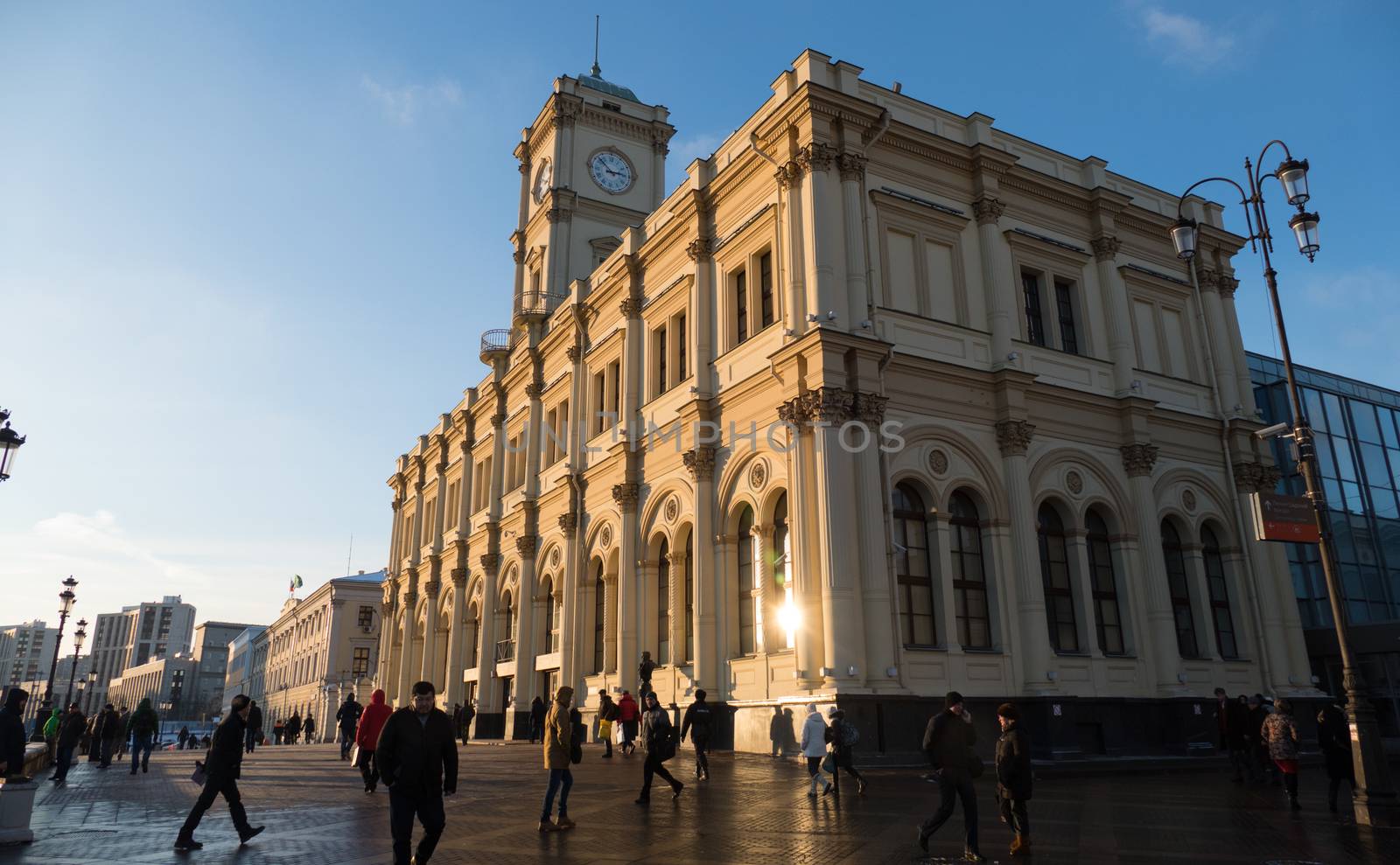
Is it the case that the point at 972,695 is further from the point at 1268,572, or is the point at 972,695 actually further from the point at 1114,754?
the point at 1268,572

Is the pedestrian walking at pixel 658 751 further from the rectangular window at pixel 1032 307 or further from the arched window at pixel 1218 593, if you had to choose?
the arched window at pixel 1218 593

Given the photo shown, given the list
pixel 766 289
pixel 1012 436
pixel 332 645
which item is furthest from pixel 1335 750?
pixel 332 645

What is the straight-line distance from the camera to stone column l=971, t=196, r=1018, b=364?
2297 cm

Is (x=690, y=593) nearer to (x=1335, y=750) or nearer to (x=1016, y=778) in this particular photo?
(x=1335, y=750)

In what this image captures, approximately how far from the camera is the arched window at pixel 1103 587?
22.7 metres

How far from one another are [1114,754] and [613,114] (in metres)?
32.8

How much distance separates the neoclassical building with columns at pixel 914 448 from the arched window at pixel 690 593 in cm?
11

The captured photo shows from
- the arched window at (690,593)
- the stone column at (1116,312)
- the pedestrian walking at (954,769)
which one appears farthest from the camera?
the stone column at (1116,312)

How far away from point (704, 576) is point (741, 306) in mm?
7026

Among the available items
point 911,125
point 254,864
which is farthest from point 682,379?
point 254,864

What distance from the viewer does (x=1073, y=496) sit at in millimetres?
23109

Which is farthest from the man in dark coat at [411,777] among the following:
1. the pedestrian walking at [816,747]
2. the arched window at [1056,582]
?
the arched window at [1056,582]

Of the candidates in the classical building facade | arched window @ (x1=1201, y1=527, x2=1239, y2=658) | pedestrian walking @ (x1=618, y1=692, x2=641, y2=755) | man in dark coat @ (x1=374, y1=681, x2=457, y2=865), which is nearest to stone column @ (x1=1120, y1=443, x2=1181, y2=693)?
arched window @ (x1=1201, y1=527, x2=1239, y2=658)

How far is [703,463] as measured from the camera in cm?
2372
